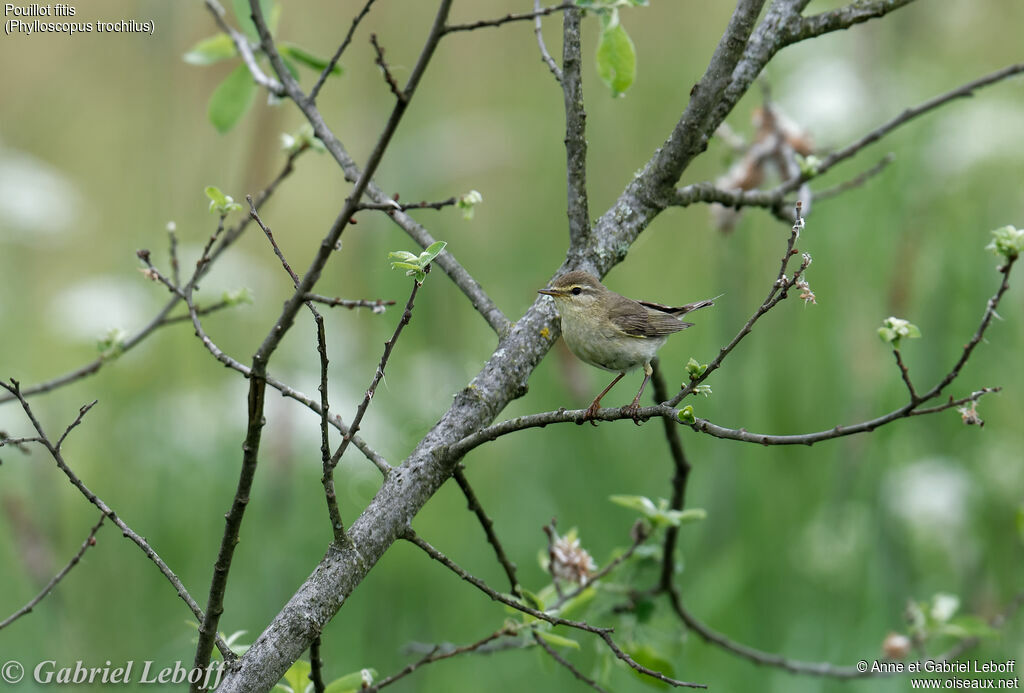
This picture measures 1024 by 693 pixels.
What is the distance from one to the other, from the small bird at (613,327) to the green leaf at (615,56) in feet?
1.46

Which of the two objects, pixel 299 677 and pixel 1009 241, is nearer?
pixel 1009 241

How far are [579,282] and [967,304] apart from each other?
249 cm

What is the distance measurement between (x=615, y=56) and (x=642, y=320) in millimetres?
984

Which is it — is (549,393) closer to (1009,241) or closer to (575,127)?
(575,127)

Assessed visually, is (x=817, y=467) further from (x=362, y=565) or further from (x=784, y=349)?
(x=362, y=565)

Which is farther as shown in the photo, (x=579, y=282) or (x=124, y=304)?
(x=124, y=304)

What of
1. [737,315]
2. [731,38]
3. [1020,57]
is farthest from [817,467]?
[1020,57]

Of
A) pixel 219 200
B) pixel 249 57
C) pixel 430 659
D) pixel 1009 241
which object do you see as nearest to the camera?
pixel 1009 241

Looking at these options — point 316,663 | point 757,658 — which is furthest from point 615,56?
point 757,658

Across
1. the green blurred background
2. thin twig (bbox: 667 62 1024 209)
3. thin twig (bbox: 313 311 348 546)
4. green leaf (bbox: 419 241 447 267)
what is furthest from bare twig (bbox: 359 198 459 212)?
the green blurred background

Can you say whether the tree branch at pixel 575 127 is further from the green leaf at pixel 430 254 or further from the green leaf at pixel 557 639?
the green leaf at pixel 557 639

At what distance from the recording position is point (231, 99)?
2283mm

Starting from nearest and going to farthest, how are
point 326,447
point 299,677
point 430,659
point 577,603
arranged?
point 326,447 < point 299,677 < point 430,659 < point 577,603

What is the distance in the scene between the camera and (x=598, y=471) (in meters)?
3.36
